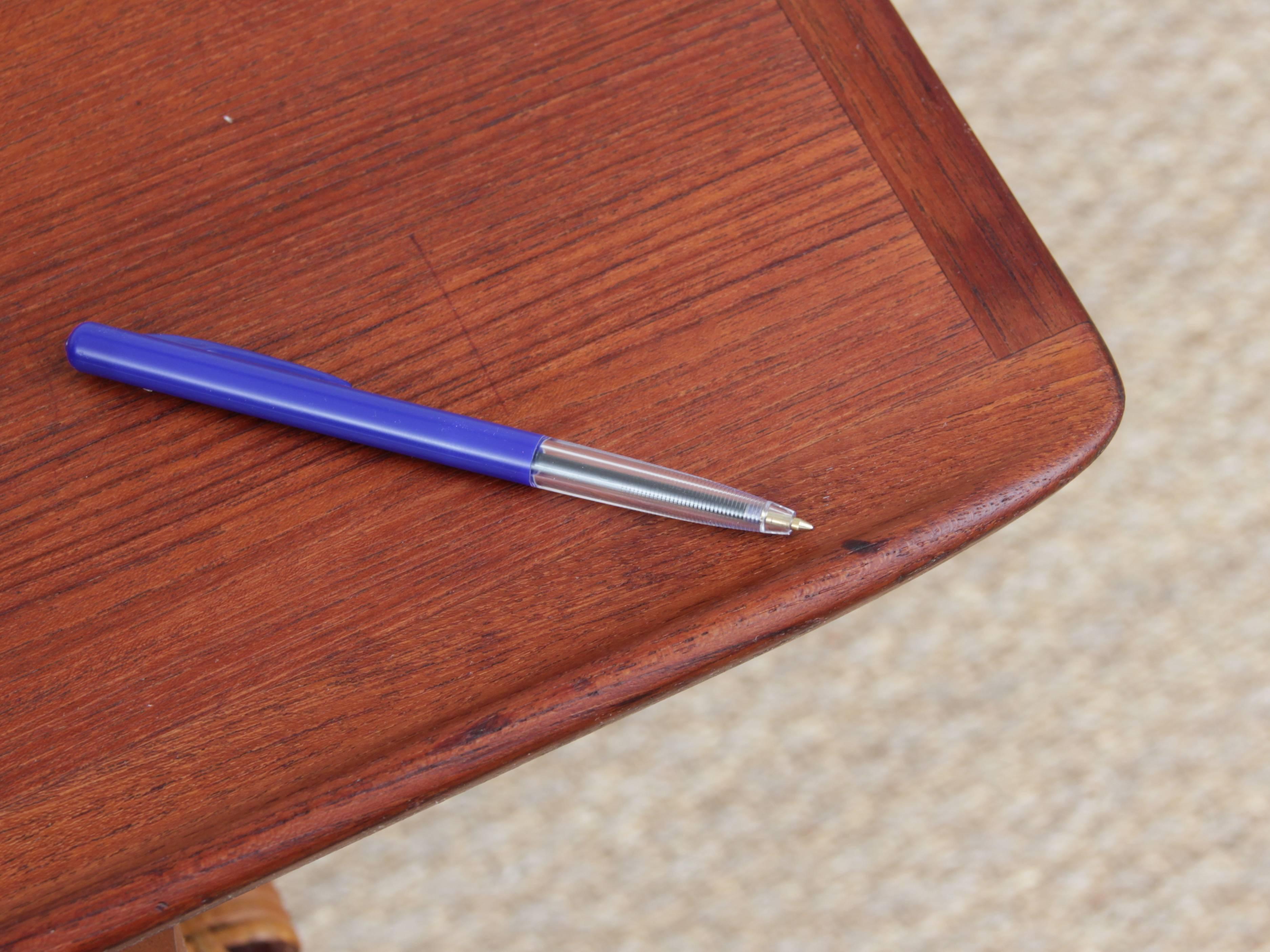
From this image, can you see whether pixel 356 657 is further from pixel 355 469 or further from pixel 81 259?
pixel 81 259

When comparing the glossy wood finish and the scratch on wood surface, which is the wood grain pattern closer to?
the scratch on wood surface

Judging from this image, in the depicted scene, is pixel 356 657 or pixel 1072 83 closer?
pixel 356 657

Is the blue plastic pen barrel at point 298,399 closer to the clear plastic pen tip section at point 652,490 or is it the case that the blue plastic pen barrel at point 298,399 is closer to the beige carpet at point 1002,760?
the clear plastic pen tip section at point 652,490

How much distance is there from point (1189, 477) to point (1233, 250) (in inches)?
8.0

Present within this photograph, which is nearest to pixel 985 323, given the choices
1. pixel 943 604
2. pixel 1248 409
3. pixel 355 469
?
pixel 355 469

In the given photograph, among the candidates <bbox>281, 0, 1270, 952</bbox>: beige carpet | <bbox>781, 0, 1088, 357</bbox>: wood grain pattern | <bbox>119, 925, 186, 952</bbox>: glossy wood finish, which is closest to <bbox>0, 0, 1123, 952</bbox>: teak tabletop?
<bbox>781, 0, 1088, 357</bbox>: wood grain pattern

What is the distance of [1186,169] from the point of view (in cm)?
106

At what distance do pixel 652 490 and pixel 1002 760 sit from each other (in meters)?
0.63

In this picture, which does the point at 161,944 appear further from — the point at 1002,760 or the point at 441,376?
the point at 1002,760

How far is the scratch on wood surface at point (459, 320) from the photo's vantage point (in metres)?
0.41

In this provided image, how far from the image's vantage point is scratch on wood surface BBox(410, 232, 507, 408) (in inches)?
16.0

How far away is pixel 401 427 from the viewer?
390 millimetres

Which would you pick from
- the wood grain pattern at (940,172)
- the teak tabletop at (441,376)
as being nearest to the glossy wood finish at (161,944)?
the teak tabletop at (441,376)

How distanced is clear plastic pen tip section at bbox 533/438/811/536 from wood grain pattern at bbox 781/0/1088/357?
10 centimetres
